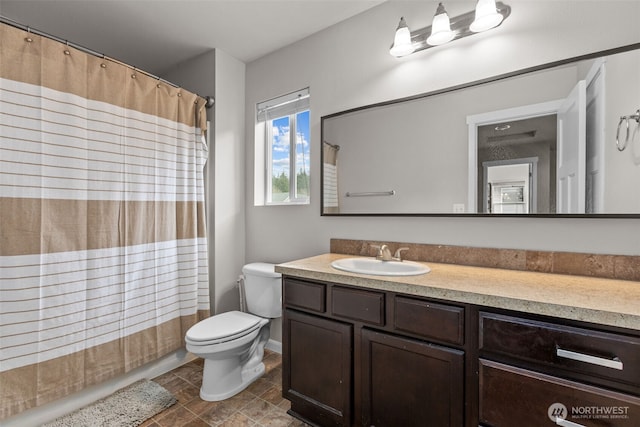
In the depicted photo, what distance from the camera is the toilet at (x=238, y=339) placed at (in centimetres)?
170

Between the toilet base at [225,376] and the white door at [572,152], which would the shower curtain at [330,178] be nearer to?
the toilet base at [225,376]

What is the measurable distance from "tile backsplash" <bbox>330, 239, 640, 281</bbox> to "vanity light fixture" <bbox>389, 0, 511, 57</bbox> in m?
1.14

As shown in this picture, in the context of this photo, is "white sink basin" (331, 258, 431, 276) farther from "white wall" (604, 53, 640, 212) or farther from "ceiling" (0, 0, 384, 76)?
"ceiling" (0, 0, 384, 76)

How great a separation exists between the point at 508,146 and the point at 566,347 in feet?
3.07

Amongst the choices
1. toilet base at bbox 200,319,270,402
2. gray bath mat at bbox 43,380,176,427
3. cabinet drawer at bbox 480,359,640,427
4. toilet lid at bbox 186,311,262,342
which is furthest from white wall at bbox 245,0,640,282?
gray bath mat at bbox 43,380,176,427

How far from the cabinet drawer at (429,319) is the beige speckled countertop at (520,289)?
44 mm

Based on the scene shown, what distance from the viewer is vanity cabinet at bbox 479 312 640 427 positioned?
83 cm

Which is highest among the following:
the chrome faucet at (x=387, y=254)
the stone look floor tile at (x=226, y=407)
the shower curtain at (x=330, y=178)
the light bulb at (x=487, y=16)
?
the light bulb at (x=487, y=16)

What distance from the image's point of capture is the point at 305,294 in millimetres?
1464

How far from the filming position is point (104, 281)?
172cm

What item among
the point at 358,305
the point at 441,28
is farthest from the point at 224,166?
the point at 441,28

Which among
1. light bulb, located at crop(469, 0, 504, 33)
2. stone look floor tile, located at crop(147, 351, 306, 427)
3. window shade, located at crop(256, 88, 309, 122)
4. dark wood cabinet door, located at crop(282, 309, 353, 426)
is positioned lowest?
stone look floor tile, located at crop(147, 351, 306, 427)

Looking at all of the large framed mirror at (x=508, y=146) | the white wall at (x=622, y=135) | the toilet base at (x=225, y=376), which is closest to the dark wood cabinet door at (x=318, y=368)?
the toilet base at (x=225, y=376)

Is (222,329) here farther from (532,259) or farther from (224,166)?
(532,259)
